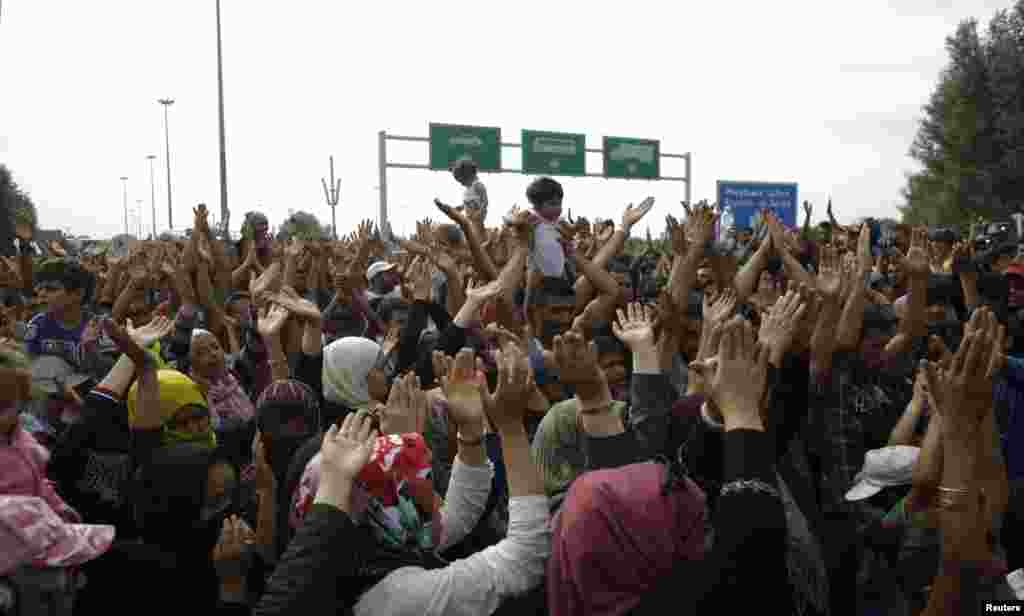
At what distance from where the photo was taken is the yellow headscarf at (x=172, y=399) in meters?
3.63

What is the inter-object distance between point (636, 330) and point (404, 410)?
91cm

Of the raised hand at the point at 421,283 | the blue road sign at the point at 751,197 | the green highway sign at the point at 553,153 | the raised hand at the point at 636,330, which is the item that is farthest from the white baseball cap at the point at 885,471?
the green highway sign at the point at 553,153

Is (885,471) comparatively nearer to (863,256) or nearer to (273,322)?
(863,256)

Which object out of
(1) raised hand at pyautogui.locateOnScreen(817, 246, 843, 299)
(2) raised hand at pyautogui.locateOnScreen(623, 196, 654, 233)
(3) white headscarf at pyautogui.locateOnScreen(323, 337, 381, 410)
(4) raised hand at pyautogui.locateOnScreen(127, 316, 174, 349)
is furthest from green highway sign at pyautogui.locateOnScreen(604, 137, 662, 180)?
(4) raised hand at pyautogui.locateOnScreen(127, 316, 174, 349)

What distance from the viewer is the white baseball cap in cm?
317

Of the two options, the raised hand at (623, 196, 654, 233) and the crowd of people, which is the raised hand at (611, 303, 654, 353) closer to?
the crowd of people

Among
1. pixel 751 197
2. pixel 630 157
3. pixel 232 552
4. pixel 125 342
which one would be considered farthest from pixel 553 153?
pixel 232 552

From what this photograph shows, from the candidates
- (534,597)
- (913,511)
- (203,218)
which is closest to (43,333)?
(203,218)

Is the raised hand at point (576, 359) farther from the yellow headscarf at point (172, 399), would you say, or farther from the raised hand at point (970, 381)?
the yellow headscarf at point (172, 399)

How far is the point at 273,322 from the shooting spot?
15.8 feet

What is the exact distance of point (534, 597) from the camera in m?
2.48

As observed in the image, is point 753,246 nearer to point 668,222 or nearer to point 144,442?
point 668,222

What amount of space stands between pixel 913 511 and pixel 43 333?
4457 mm

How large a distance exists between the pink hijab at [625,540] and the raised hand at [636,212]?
426 cm
